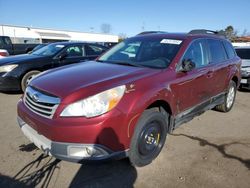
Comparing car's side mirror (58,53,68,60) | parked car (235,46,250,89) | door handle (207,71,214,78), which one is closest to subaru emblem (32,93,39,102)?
door handle (207,71,214,78)

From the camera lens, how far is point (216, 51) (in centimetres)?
466

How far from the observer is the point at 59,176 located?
2914 mm

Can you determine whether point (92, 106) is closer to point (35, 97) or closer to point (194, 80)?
point (35, 97)

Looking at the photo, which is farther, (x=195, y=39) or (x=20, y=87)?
(x=20, y=87)

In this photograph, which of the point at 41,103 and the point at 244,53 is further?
the point at 244,53

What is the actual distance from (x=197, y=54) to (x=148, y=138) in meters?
1.77

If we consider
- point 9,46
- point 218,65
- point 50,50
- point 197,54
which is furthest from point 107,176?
point 9,46

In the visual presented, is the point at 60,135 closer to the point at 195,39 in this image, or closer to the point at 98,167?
the point at 98,167

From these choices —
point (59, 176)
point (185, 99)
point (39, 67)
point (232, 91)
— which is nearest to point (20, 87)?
point (39, 67)

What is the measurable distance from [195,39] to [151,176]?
2.35m

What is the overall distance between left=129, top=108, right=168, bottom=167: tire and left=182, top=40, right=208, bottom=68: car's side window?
1.07m

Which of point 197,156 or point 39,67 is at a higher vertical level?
point 39,67

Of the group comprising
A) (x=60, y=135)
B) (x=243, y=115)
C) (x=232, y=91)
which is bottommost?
(x=243, y=115)

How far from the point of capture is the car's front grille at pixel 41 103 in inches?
103
